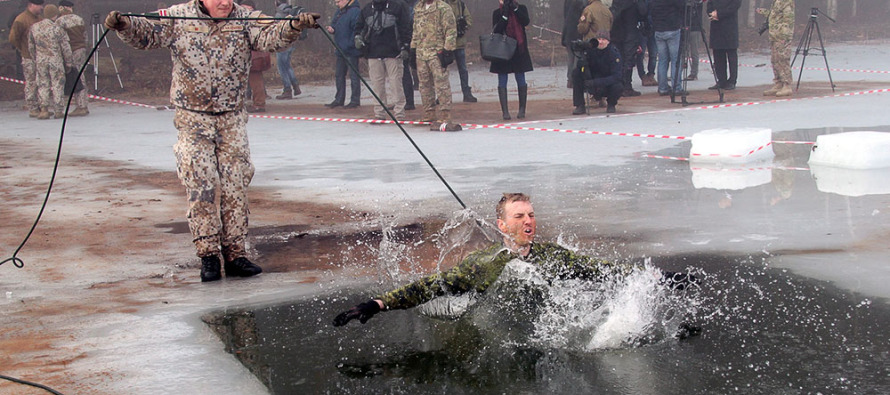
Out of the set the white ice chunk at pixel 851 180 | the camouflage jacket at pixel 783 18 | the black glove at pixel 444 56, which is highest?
the camouflage jacket at pixel 783 18

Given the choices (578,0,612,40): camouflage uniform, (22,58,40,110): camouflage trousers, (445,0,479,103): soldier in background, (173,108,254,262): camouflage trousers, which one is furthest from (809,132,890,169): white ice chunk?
(22,58,40,110): camouflage trousers

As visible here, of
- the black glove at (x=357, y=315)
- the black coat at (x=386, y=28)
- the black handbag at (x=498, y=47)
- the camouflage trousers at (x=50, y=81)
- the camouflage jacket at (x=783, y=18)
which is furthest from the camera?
the camouflage trousers at (x=50, y=81)

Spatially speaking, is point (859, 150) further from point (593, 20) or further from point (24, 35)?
point (24, 35)

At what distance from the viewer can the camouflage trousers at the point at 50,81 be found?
17286 millimetres

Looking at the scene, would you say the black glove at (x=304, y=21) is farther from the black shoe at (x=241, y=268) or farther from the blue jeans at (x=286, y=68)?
the blue jeans at (x=286, y=68)

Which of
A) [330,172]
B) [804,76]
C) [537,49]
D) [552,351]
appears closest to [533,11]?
[537,49]

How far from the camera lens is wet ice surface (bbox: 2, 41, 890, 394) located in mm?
4352

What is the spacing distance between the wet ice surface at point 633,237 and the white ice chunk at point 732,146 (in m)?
0.21

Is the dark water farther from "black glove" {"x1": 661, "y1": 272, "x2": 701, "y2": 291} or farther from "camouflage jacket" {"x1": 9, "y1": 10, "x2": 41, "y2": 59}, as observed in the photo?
"camouflage jacket" {"x1": 9, "y1": 10, "x2": 41, "y2": 59}

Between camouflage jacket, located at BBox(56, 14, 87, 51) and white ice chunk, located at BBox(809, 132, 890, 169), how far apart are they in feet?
44.1

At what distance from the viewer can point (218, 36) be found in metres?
6.26

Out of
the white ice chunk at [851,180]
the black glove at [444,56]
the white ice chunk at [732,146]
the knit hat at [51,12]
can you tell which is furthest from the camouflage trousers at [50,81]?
the white ice chunk at [851,180]

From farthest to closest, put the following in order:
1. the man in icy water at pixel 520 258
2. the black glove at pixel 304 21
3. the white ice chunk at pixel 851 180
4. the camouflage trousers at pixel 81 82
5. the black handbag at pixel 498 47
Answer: the camouflage trousers at pixel 81 82, the black handbag at pixel 498 47, the white ice chunk at pixel 851 180, the black glove at pixel 304 21, the man in icy water at pixel 520 258

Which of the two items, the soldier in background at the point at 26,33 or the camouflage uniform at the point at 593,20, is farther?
the soldier in background at the point at 26,33
